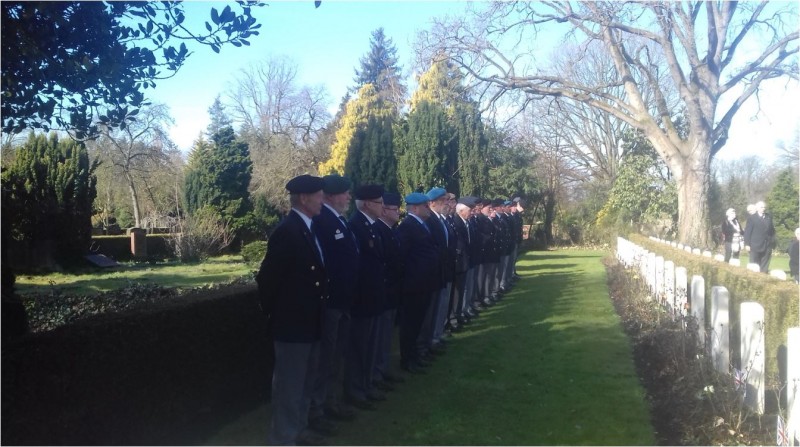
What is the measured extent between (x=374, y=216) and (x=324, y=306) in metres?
2.07

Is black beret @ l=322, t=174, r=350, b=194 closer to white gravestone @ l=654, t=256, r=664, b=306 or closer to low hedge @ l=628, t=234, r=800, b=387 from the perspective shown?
low hedge @ l=628, t=234, r=800, b=387

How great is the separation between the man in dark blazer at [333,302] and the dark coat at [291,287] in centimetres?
49

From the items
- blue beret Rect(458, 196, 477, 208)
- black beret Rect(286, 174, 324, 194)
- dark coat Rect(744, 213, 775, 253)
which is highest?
blue beret Rect(458, 196, 477, 208)

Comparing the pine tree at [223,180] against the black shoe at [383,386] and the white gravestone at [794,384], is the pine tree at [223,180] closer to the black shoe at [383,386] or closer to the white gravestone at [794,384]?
the black shoe at [383,386]

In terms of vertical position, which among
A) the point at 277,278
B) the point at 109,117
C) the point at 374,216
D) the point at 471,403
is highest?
the point at 109,117

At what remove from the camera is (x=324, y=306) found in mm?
5551

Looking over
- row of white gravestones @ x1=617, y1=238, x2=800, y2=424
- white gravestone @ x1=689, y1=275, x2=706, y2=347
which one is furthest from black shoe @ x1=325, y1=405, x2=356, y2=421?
white gravestone @ x1=689, y1=275, x2=706, y2=347

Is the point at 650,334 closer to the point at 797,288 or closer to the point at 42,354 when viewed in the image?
the point at 797,288

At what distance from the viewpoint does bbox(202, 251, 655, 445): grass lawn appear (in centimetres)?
588

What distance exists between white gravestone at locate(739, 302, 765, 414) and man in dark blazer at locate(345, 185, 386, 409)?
3322 mm

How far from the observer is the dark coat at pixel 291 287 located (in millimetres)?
5277

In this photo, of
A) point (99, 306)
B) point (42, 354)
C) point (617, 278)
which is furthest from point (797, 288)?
point (617, 278)

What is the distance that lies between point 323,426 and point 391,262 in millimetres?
Result: 2140

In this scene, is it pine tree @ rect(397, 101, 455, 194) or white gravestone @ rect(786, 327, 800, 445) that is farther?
pine tree @ rect(397, 101, 455, 194)
